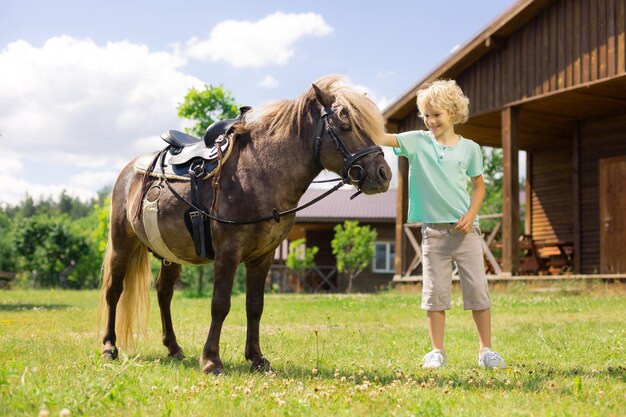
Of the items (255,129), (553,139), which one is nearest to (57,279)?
(553,139)

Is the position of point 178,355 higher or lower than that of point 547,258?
lower

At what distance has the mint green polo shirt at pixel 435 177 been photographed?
18.1ft

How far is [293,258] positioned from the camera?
1210 inches

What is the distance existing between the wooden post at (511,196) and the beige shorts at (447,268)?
1002 cm

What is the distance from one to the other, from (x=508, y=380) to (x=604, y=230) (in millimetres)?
12663

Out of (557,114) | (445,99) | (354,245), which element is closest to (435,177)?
(445,99)

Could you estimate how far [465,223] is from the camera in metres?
5.43

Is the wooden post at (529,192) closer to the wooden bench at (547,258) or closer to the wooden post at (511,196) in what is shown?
the wooden bench at (547,258)

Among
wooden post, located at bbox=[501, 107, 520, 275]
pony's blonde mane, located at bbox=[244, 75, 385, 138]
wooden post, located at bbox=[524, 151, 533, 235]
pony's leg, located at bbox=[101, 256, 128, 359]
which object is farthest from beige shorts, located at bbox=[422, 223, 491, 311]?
wooden post, located at bbox=[524, 151, 533, 235]

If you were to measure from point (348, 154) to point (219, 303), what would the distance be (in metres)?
1.41

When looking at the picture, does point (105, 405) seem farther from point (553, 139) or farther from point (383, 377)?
point (553, 139)

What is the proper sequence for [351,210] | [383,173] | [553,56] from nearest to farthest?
[383,173], [553,56], [351,210]

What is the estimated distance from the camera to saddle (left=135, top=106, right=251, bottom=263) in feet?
18.0

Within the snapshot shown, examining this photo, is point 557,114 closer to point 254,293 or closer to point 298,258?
point 254,293
